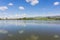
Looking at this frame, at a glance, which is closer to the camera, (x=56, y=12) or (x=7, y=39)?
(x=7, y=39)

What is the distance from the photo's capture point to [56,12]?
3027 mm

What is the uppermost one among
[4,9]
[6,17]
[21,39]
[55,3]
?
[55,3]

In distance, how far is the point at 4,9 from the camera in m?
2.84

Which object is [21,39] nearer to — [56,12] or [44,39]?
[44,39]

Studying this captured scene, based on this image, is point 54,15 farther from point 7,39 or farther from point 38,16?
point 7,39

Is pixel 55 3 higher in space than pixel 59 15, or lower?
higher

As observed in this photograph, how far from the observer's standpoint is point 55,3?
2986 mm

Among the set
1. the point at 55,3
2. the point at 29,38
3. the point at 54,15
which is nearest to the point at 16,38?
the point at 29,38

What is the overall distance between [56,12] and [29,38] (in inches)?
51.4

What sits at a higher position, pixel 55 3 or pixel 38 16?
pixel 55 3

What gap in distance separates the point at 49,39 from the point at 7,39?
1.38 m

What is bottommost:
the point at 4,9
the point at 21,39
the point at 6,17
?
the point at 21,39

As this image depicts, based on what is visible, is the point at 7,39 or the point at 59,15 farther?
the point at 59,15

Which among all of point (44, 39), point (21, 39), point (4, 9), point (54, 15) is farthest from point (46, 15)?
point (4, 9)
